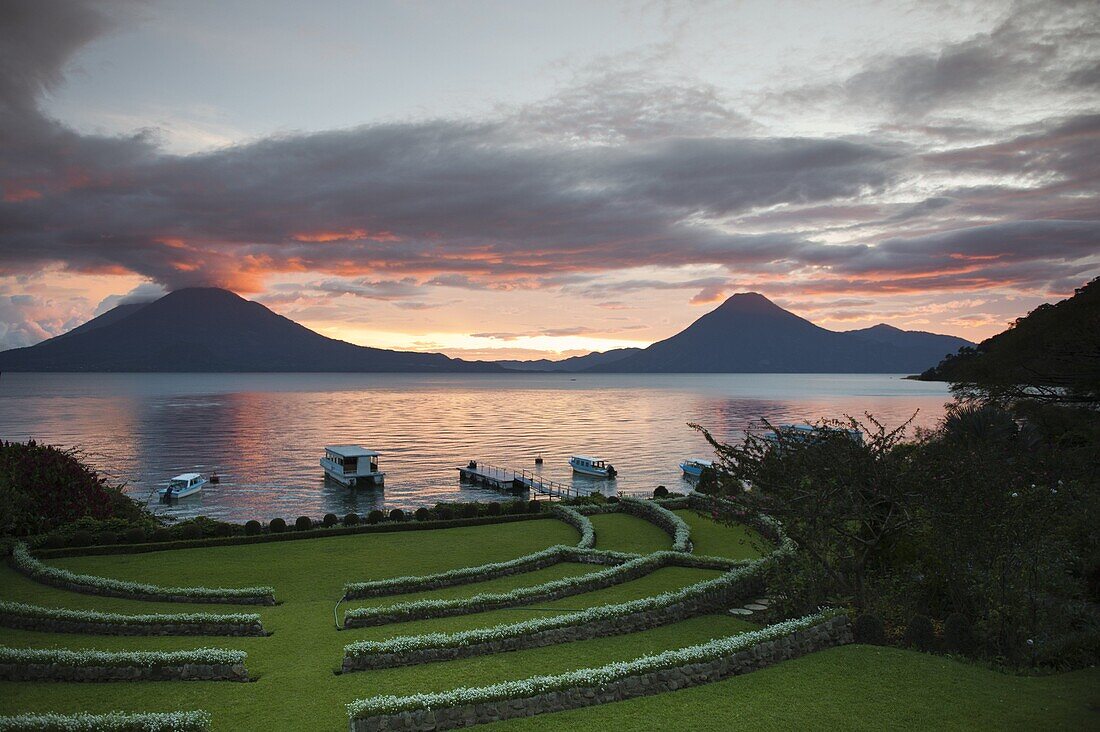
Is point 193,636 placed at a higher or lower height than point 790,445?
lower

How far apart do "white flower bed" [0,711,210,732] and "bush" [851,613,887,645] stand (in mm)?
18132

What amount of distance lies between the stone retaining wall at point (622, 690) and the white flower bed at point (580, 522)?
18235mm

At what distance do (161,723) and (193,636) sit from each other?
953 centimetres

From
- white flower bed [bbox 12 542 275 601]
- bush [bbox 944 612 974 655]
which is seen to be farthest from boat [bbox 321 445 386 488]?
bush [bbox 944 612 974 655]

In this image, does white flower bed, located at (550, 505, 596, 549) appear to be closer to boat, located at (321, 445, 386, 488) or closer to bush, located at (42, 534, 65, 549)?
bush, located at (42, 534, 65, 549)

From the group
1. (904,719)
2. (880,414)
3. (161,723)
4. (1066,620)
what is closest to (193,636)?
(161,723)

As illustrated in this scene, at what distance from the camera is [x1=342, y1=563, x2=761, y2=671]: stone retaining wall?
1922 cm

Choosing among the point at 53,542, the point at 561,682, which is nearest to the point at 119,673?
the point at 561,682

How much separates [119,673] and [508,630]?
423 inches

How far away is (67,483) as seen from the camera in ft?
143

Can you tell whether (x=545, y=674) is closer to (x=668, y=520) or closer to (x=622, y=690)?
(x=622, y=690)

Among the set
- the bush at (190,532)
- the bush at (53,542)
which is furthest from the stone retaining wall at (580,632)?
the bush at (53,542)

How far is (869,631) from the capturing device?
20766 mm

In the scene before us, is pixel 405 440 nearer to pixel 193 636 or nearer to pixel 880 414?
pixel 193 636
